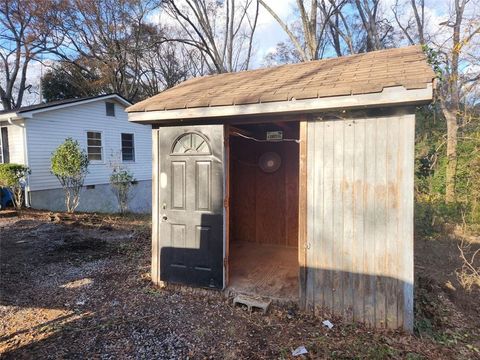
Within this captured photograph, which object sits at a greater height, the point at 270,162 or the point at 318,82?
the point at 318,82

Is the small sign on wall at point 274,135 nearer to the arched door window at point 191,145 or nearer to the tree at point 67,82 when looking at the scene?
the arched door window at point 191,145

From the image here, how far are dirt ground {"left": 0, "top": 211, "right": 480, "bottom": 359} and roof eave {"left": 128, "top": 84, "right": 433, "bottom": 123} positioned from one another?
87.6 inches

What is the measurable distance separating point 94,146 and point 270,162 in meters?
8.71

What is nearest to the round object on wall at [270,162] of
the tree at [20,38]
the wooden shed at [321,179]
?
the wooden shed at [321,179]

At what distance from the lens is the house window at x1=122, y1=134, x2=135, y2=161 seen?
13047 mm

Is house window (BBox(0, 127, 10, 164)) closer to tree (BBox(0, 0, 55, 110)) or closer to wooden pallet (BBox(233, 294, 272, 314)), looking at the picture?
tree (BBox(0, 0, 55, 110))

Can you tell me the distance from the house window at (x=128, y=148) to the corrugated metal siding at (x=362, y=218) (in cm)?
1126

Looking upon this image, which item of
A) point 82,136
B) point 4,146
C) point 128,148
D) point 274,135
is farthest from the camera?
point 128,148

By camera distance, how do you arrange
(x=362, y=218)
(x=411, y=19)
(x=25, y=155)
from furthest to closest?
(x=411, y=19) → (x=25, y=155) → (x=362, y=218)

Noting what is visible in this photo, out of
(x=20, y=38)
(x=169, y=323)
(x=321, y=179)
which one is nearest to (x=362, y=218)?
(x=321, y=179)

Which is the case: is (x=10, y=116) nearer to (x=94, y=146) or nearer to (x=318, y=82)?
(x=94, y=146)

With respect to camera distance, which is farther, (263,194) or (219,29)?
(219,29)

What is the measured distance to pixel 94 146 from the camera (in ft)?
39.1

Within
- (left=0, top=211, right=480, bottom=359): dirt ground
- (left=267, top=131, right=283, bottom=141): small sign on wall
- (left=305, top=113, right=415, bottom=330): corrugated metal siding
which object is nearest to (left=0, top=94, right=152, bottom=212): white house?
(left=0, top=211, right=480, bottom=359): dirt ground
